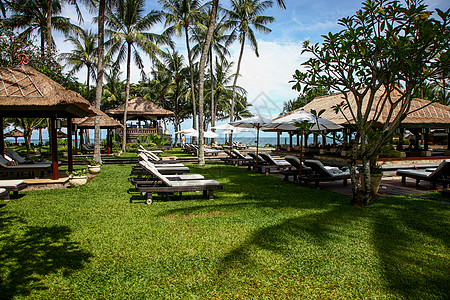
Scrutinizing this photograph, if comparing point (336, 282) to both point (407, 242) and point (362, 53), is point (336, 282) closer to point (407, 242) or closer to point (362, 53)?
point (407, 242)

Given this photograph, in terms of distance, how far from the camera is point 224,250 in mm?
3639

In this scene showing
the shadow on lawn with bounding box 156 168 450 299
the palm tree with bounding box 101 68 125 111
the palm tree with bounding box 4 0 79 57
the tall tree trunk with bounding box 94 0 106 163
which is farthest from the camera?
the palm tree with bounding box 101 68 125 111

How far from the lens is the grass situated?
278 cm

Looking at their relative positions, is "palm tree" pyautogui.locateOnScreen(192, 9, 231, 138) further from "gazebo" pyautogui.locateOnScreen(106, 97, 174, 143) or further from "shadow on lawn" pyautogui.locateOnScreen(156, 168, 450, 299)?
"shadow on lawn" pyautogui.locateOnScreen(156, 168, 450, 299)

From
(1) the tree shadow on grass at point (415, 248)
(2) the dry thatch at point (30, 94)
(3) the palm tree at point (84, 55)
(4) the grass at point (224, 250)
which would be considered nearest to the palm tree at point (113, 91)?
(3) the palm tree at point (84, 55)

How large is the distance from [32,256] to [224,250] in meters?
2.29

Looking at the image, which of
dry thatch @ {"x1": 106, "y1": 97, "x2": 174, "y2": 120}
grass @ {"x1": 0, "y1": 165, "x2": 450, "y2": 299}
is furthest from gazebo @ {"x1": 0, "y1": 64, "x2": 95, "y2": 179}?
dry thatch @ {"x1": 106, "y1": 97, "x2": 174, "y2": 120}

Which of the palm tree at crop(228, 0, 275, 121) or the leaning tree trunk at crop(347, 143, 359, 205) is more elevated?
the palm tree at crop(228, 0, 275, 121)

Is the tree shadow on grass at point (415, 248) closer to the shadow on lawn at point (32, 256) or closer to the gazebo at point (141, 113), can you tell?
the shadow on lawn at point (32, 256)

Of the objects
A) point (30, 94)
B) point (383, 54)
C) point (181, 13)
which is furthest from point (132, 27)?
point (383, 54)

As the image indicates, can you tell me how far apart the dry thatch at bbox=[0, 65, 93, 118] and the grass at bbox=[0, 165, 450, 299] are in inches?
109

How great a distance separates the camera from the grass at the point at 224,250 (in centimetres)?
278

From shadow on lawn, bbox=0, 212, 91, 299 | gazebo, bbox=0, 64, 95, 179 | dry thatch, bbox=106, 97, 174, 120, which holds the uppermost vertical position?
dry thatch, bbox=106, 97, 174, 120

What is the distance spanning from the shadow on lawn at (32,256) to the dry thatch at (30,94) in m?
4.12
